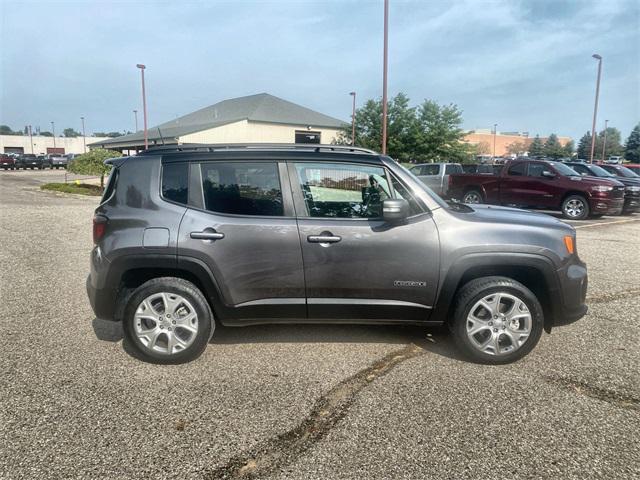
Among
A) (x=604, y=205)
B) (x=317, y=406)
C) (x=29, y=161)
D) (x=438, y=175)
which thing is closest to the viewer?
(x=317, y=406)

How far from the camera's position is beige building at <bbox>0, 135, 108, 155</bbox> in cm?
9250

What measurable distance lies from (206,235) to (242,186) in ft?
1.64

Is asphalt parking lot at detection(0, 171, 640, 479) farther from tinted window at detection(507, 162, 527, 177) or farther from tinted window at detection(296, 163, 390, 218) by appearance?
tinted window at detection(507, 162, 527, 177)

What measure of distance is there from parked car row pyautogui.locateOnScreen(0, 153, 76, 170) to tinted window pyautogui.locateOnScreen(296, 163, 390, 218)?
53.7m

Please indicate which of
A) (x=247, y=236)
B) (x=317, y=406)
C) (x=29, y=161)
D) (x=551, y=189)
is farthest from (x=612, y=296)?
(x=29, y=161)

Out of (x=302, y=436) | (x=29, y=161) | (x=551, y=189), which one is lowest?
(x=302, y=436)

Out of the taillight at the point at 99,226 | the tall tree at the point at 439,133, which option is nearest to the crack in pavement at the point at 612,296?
the taillight at the point at 99,226

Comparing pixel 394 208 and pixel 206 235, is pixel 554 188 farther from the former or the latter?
pixel 206 235

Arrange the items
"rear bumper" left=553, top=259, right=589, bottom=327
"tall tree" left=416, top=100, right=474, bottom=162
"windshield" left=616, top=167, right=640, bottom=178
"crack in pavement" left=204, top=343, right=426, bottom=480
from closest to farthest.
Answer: "crack in pavement" left=204, top=343, right=426, bottom=480 < "rear bumper" left=553, top=259, right=589, bottom=327 < "windshield" left=616, top=167, right=640, bottom=178 < "tall tree" left=416, top=100, right=474, bottom=162

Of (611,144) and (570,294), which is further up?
(611,144)

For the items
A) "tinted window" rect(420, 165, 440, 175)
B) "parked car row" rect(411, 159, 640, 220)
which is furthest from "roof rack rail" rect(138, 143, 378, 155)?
"tinted window" rect(420, 165, 440, 175)

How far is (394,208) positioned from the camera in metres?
3.49

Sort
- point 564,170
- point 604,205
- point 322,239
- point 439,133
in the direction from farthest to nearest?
1. point 439,133
2. point 564,170
3. point 604,205
4. point 322,239

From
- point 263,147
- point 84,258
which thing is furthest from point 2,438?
point 84,258
